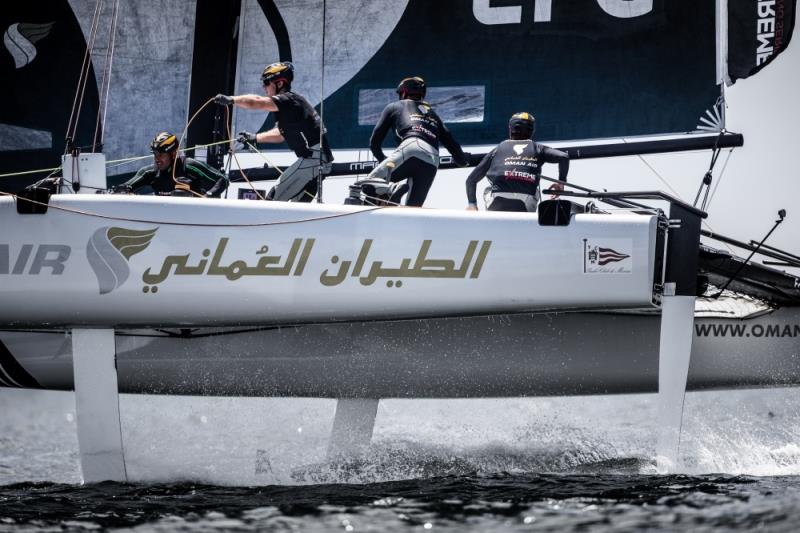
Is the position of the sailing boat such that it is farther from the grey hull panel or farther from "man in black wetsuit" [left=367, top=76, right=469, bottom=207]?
"man in black wetsuit" [left=367, top=76, right=469, bottom=207]

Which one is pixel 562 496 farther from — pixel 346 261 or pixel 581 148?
pixel 581 148

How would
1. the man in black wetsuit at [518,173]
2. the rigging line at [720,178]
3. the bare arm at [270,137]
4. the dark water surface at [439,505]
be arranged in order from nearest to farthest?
the dark water surface at [439,505]
the man in black wetsuit at [518,173]
the bare arm at [270,137]
the rigging line at [720,178]

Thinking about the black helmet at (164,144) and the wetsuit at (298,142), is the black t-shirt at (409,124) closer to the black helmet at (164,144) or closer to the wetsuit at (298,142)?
the wetsuit at (298,142)

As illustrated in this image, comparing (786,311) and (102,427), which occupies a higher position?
(786,311)

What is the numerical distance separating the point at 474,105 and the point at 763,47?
5.26 ft

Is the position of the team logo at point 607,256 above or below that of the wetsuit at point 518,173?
below

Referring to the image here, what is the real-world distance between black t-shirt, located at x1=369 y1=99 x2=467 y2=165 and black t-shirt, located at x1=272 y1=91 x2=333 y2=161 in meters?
0.30

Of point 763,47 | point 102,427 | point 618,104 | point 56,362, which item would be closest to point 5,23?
point 56,362

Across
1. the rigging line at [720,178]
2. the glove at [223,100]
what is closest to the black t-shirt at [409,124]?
the glove at [223,100]

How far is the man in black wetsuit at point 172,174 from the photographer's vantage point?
5332 millimetres

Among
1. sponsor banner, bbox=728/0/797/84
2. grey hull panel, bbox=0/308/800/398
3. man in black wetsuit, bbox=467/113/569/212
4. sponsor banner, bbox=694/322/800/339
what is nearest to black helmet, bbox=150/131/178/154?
grey hull panel, bbox=0/308/800/398

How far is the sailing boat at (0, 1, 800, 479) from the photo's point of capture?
4320 mm

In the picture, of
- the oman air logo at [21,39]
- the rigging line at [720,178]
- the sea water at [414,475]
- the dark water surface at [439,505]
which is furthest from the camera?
the oman air logo at [21,39]

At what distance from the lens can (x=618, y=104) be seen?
20.1 ft
